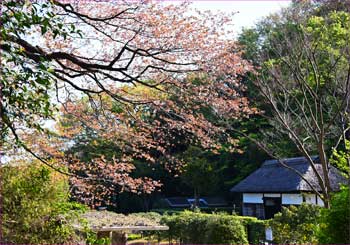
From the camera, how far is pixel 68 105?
5.28m

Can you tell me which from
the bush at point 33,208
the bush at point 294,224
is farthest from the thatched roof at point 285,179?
the bush at point 33,208

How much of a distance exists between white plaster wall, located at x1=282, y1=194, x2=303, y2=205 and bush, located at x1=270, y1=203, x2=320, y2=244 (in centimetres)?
328

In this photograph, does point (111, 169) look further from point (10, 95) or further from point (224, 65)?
point (10, 95)

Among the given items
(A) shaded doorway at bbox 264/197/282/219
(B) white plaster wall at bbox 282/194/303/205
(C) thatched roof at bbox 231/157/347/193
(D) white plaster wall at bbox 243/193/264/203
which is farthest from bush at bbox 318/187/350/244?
(D) white plaster wall at bbox 243/193/264/203

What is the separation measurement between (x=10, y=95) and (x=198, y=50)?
229 cm

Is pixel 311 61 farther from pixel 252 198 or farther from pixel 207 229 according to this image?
pixel 252 198

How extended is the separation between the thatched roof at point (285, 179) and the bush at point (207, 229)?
3.67m

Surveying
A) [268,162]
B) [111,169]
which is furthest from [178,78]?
[268,162]

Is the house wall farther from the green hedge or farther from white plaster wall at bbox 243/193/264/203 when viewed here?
the green hedge

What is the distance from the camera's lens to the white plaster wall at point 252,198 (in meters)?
15.0

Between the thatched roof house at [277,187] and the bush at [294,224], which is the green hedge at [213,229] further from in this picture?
the thatched roof house at [277,187]

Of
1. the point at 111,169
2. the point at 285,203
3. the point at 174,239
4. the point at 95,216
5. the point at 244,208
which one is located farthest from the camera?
the point at 244,208

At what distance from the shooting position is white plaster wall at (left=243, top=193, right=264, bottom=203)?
1497cm

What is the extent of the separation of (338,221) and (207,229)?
19.7 ft
